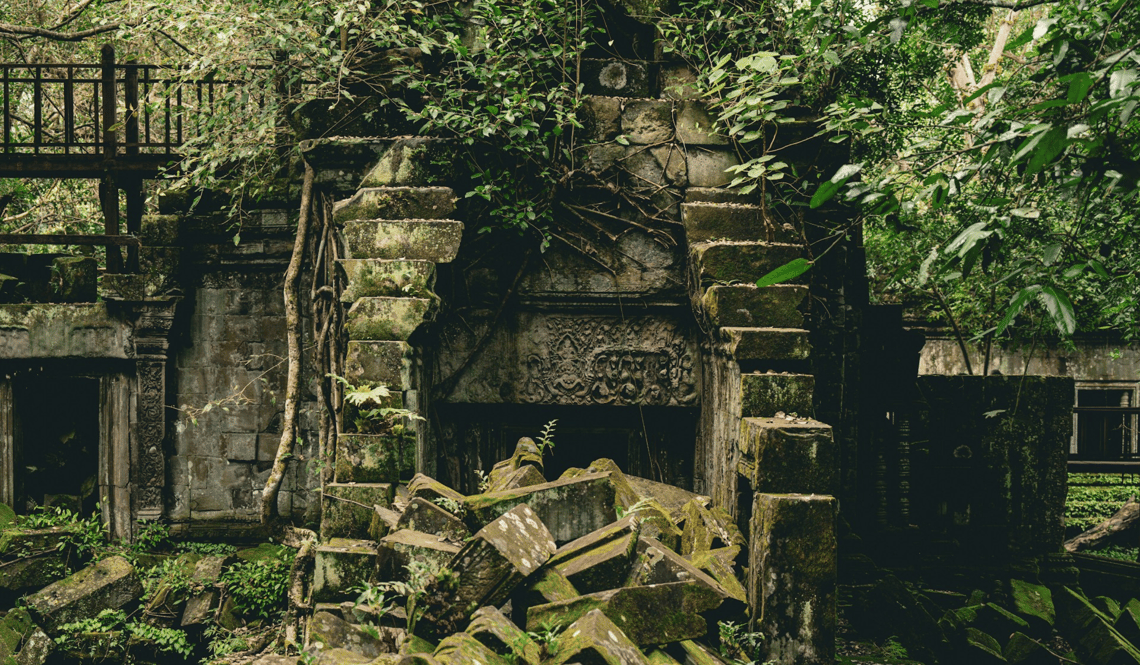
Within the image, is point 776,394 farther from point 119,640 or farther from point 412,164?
point 119,640

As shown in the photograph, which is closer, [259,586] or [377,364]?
[377,364]

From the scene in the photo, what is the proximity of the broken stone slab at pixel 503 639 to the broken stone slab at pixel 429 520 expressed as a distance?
72 cm

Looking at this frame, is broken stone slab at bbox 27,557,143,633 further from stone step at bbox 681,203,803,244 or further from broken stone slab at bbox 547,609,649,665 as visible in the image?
stone step at bbox 681,203,803,244

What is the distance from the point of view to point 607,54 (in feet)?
20.0

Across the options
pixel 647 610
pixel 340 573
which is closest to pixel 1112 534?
pixel 647 610

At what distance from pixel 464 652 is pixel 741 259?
9.76ft

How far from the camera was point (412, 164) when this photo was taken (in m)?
5.02

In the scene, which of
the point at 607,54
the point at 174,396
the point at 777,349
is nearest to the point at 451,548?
the point at 777,349

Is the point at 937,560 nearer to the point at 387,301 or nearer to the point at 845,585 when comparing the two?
the point at 845,585

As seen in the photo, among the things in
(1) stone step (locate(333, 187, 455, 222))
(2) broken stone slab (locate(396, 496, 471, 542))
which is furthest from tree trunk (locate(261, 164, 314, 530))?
(2) broken stone slab (locate(396, 496, 471, 542))

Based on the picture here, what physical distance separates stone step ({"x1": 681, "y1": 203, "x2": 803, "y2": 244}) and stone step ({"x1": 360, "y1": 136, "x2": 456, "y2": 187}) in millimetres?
1685

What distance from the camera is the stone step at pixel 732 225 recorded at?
5129mm

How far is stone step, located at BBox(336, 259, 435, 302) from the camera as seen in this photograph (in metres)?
4.59

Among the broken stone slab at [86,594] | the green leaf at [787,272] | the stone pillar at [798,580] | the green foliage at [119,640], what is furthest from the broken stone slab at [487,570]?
the broken stone slab at [86,594]
